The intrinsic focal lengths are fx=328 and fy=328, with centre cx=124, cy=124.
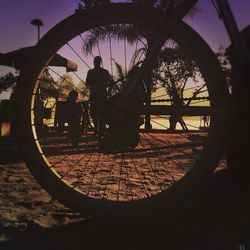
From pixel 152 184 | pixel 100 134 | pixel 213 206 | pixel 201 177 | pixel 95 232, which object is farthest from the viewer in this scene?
pixel 152 184

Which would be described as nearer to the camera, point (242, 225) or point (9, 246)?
point (9, 246)

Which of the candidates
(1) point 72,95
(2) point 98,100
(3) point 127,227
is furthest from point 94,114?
(1) point 72,95

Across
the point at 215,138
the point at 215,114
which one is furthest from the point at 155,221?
the point at 215,114

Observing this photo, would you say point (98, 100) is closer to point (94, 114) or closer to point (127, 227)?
point (94, 114)

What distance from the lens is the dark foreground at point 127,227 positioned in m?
1.38

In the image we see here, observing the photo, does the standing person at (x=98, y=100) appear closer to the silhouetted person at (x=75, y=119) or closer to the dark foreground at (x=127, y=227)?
the dark foreground at (x=127, y=227)

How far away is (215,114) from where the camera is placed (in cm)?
166

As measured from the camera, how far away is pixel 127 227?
1602 millimetres

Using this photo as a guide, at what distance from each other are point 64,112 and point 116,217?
3.65 meters

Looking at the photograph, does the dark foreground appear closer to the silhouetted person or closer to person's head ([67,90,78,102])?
person's head ([67,90,78,102])

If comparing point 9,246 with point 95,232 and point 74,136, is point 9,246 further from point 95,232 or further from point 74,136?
point 74,136

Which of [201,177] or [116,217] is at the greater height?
[201,177]

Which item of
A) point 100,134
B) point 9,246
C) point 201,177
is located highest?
point 100,134

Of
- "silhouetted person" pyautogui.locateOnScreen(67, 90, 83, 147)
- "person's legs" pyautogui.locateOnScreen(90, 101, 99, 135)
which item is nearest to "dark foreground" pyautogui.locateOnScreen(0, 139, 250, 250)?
"person's legs" pyautogui.locateOnScreen(90, 101, 99, 135)
